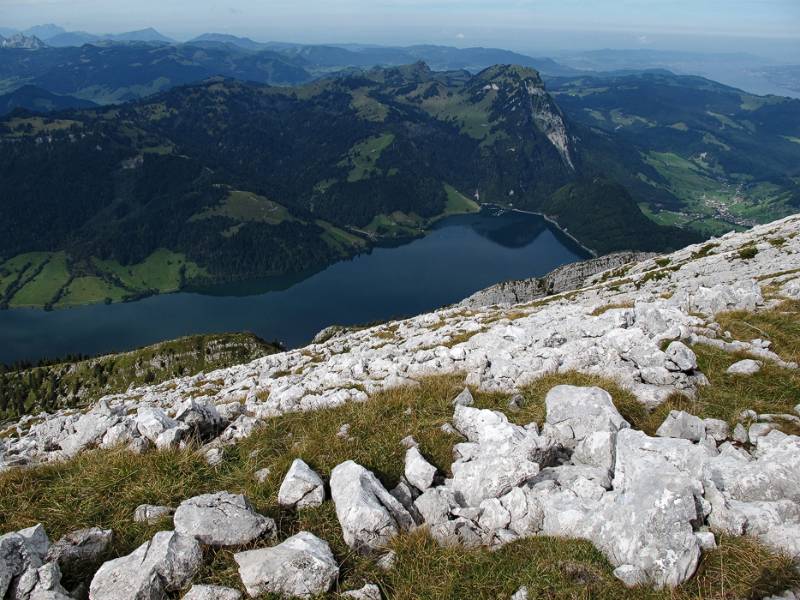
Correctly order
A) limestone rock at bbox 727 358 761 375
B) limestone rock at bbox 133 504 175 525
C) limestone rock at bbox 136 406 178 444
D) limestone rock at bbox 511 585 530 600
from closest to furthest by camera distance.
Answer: limestone rock at bbox 511 585 530 600 → limestone rock at bbox 133 504 175 525 → limestone rock at bbox 136 406 178 444 → limestone rock at bbox 727 358 761 375

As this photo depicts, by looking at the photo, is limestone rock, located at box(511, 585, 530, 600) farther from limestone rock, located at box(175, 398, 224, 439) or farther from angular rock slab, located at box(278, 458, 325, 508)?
limestone rock, located at box(175, 398, 224, 439)

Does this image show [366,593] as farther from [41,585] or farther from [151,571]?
[41,585]

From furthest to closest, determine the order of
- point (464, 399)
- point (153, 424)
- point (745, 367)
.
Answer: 1. point (745, 367)
2. point (464, 399)
3. point (153, 424)

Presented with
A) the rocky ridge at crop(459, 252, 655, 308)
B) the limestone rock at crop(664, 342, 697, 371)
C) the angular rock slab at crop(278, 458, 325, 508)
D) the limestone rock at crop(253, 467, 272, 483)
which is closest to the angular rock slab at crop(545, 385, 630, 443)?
the limestone rock at crop(664, 342, 697, 371)

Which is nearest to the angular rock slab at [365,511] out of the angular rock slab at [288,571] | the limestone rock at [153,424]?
the angular rock slab at [288,571]

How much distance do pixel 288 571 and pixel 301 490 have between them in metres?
1.82

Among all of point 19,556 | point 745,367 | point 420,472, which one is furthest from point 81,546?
point 745,367

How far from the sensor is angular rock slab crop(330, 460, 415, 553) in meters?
Answer: 7.27

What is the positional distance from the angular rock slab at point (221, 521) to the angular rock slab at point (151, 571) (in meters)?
0.32

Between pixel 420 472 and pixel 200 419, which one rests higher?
pixel 420 472

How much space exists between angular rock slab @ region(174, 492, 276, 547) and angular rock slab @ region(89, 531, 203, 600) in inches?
12.7

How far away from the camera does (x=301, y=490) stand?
817 centimetres

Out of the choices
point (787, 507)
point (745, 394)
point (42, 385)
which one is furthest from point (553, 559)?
point (42, 385)

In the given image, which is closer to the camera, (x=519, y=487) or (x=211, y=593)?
(x=211, y=593)
